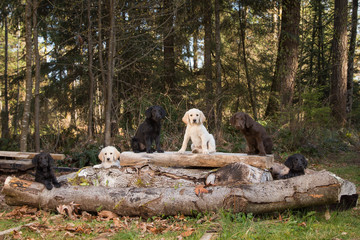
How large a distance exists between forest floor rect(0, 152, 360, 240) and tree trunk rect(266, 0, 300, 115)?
9113mm

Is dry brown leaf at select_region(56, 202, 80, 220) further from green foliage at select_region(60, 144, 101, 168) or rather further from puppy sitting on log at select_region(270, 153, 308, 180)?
green foliage at select_region(60, 144, 101, 168)

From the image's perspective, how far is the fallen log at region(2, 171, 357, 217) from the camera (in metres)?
4.98

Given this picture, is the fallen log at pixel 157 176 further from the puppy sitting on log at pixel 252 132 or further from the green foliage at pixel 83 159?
the green foliage at pixel 83 159

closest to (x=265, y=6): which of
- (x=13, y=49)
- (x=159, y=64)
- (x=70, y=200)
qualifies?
(x=159, y=64)

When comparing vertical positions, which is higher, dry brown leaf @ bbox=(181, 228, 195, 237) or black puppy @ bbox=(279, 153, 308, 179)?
black puppy @ bbox=(279, 153, 308, 179)

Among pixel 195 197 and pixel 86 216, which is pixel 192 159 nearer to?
pixel 195 197

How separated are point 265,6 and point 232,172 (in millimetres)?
11161

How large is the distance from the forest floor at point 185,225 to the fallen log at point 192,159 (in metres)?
1.23

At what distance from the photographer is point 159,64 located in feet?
45.7

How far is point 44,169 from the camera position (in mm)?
5738

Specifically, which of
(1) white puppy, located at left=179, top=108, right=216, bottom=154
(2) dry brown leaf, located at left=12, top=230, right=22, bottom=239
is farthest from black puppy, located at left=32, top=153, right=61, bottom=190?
(1) white puppy, located at left=179, top=108, right=216, bottom=154

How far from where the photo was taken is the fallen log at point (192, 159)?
6.18 metres

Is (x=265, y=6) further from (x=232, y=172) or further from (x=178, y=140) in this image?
(x=232, y=172)

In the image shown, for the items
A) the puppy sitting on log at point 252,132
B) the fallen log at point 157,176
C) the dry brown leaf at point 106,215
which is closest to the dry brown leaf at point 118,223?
the dry brown leaf at point 106,215
